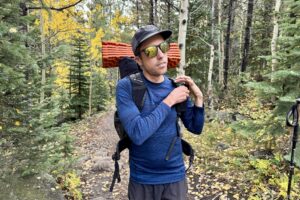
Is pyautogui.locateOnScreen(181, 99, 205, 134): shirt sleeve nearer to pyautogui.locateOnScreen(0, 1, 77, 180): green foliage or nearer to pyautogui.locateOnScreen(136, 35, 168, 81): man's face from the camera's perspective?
pyautogui.locateOnScreen(136, 35, 168, 81): man's face

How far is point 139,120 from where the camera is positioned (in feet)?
8.09

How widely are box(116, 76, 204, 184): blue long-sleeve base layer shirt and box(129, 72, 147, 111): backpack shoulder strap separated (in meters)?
0.03

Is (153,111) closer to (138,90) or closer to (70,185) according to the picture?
(138,90)

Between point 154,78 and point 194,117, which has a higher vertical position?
point 154,78

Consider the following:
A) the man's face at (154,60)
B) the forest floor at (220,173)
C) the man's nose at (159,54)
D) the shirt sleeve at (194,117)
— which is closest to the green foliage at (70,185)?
the forest floor at (220,173)

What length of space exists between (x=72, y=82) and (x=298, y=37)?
1573 cm

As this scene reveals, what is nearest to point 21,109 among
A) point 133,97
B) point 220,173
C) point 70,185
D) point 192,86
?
point 70,185

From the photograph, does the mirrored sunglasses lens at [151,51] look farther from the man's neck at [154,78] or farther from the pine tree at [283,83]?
the pine tree at [283,83]

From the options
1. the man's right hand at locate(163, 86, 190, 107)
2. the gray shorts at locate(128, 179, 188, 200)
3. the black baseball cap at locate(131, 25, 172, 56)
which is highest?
the black baseball cap at locate(131, 25, 172, 56)

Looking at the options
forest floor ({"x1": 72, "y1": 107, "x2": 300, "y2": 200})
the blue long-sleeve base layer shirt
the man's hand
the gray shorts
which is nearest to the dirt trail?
forest floor ({"x1": 72, "y1": 107, "x2": 300, "y2": 200})

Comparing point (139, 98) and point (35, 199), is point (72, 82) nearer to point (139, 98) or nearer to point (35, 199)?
point (35, 199)

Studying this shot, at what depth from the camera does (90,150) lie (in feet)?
39.6

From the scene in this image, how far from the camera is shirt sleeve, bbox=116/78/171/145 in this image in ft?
8.04

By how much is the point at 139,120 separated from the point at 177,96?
378 mm
